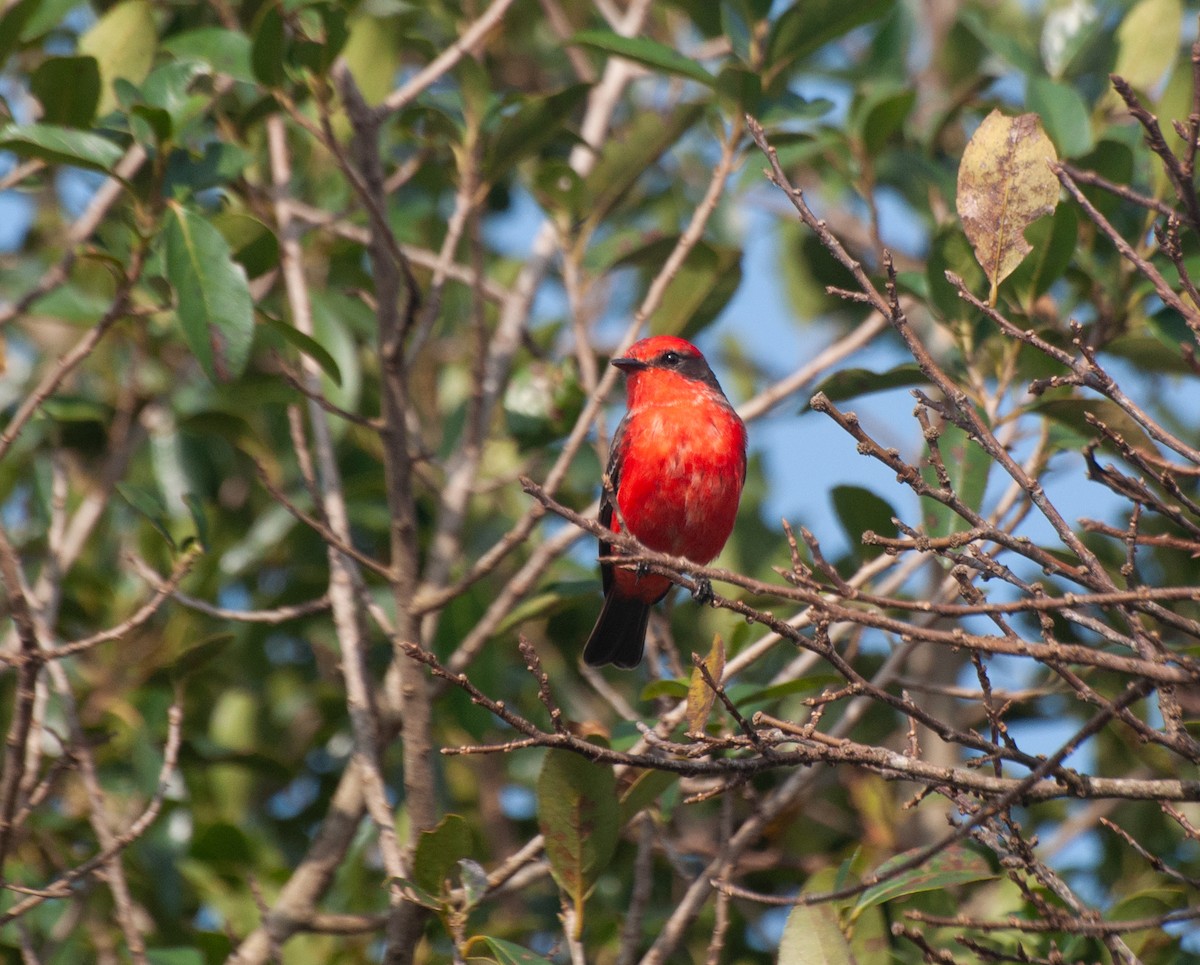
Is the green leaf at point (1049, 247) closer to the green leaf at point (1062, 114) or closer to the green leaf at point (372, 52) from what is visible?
the green leaf at point (1062, 114)

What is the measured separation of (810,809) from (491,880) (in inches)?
85.0

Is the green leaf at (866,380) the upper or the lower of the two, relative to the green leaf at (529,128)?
lower

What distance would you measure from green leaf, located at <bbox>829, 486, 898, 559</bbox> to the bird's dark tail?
3.29 ft

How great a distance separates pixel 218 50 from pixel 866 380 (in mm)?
2312

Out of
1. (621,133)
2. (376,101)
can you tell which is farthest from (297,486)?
(621,133)

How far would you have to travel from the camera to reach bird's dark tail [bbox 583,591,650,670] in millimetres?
5273

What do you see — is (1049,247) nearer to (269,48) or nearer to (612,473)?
(612,473)

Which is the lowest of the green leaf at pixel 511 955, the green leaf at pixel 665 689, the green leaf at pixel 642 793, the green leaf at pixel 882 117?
the green leaf at pixel 511 955

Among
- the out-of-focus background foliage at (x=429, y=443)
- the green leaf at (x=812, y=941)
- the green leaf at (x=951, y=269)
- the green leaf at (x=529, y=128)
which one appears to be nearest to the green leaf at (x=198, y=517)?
the out-of-focus background foliage at (x=429, y=443)

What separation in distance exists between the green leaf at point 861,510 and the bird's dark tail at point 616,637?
1001 mm

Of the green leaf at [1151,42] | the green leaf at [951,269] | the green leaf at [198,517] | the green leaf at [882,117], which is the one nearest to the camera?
the green leaf at [951,269]

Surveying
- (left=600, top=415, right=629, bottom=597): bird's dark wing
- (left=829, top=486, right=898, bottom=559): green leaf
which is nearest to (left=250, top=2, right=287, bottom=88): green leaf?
(left=600, top=415, right=629, bottom=597): bird's dark wing

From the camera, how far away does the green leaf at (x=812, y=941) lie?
3459 mm

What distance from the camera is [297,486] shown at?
5.61m
